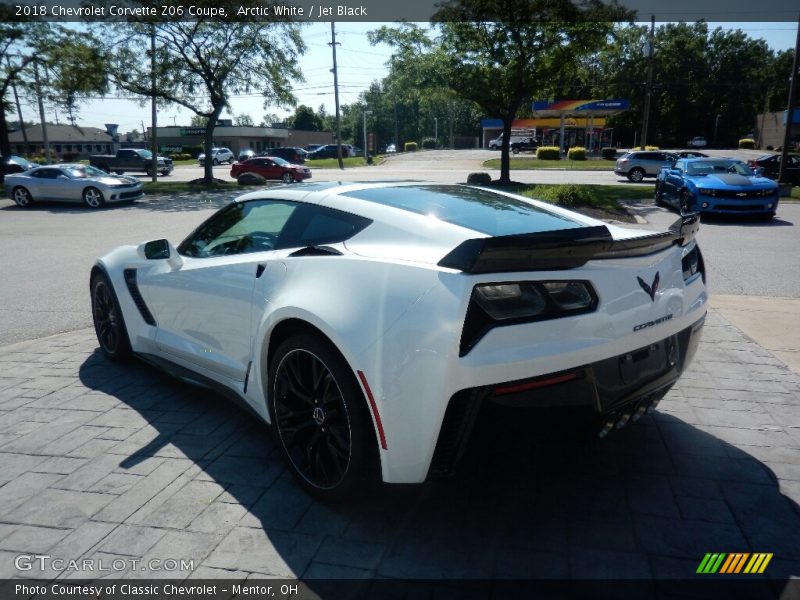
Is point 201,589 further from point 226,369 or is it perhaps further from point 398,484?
point 226,369

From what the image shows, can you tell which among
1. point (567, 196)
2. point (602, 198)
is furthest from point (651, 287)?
point (602, 198)

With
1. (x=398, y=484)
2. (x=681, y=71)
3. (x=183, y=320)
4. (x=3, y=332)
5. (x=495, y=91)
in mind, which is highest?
(x=681, y=71)

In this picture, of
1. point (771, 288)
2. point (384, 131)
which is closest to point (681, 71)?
point (384, 131)

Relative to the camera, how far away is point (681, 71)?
259 ft

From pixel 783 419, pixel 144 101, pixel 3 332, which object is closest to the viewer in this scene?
pixel 783 419

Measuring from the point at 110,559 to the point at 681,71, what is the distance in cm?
9067

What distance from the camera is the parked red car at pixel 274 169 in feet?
106

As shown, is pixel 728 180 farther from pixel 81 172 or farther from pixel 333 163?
pixel 333 163

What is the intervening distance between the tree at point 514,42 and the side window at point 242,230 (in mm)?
20250

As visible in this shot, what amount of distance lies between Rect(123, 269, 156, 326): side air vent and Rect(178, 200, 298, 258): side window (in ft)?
1.66

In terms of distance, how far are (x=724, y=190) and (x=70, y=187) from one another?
19.5m

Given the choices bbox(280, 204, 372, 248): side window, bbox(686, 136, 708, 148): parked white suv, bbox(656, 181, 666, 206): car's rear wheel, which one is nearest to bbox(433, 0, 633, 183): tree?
bbox(656, 181, 666, 206): car's rear wheel

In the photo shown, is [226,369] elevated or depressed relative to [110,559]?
elevated

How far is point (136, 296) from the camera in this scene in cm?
432
